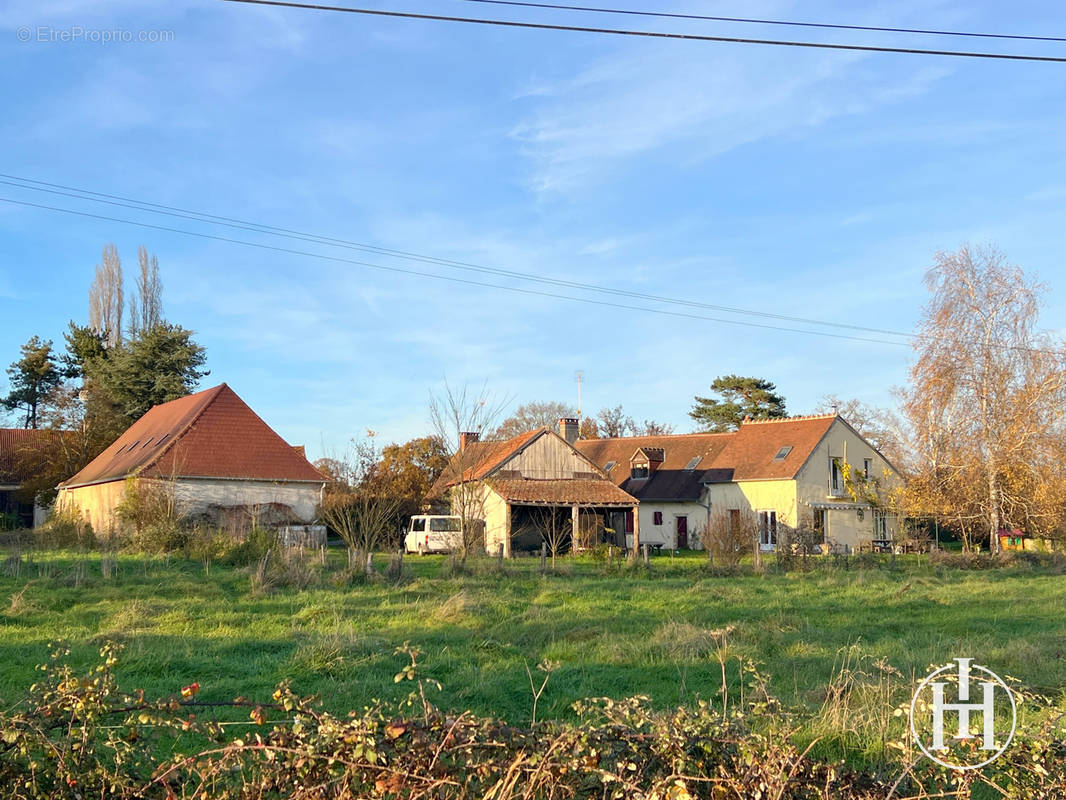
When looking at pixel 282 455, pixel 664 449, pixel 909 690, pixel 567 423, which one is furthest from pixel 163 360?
pixel 909 690

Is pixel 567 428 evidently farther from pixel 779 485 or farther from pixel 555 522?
pixel 779 485

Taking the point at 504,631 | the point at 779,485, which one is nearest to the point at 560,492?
the point at 779,485

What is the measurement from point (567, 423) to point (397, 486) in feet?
33.0

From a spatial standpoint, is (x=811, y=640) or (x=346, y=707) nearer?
(x=346, y=707)

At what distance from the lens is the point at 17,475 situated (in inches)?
1902

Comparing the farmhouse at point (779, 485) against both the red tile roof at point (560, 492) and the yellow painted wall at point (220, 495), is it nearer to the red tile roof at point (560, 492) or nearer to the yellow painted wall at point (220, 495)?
the red tile roof at point (560, 492)

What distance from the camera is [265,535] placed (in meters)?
23.1

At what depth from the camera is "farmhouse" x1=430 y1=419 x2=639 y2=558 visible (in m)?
35.2

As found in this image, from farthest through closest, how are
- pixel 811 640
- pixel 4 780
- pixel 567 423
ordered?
pixel 567 423 → pixel 811 640 → pixel 4 780

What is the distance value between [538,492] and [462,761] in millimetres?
31860

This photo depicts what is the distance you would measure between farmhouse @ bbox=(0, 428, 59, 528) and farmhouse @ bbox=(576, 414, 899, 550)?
30.4 metres

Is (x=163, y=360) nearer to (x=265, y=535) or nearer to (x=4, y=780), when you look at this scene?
(x=265, y=535)

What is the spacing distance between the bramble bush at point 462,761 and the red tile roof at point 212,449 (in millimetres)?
28151

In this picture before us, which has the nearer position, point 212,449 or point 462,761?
point 462,761
